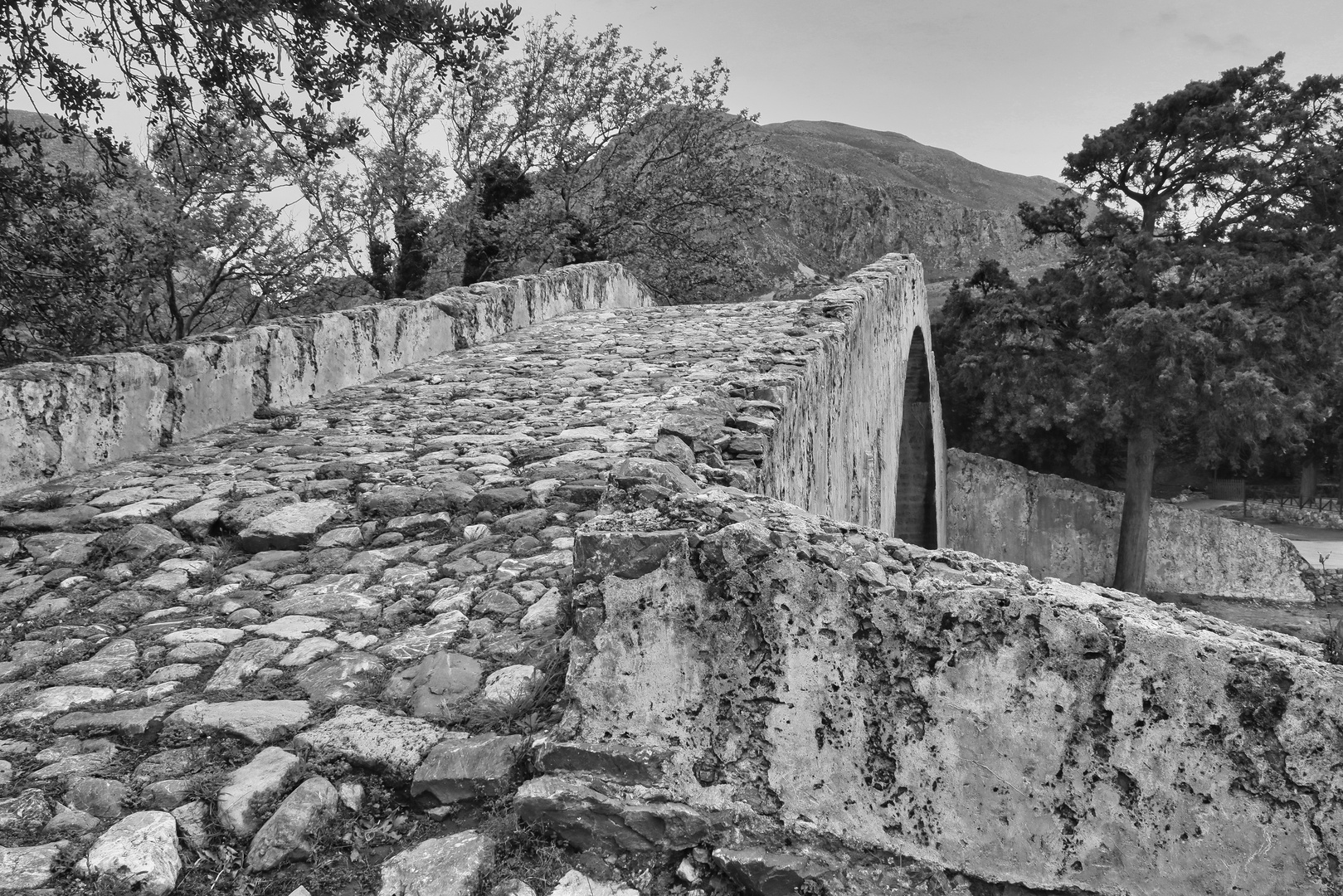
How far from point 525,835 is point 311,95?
5071 mm

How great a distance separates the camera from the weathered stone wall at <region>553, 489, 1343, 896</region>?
180 centimetres

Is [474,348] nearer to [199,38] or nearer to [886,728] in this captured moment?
[199,38]

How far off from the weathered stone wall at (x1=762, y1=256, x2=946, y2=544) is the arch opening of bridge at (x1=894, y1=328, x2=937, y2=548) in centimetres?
290

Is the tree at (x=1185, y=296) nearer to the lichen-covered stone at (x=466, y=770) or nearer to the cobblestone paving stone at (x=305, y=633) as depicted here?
the cobblestone paving stone at (x=305, y=633)

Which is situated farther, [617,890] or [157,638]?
[157,638]

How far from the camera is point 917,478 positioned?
Answer: 1652 centimetres

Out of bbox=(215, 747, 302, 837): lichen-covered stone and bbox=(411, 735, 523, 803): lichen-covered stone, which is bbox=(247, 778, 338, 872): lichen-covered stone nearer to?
bbox=(215, 747, 302, 837): lichen-covered stone

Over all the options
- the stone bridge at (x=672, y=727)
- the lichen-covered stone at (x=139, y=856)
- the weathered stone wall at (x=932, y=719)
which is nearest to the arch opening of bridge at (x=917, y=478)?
the stone bridge at (x=672, y=727)

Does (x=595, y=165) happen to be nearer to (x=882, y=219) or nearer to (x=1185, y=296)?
(x=1185, y=296)

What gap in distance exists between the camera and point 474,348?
8.09 m

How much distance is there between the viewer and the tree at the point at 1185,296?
55.9 feet

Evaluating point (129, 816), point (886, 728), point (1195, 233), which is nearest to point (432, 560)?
point (129, 816)

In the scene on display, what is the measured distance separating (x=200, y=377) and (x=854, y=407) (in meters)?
4.80

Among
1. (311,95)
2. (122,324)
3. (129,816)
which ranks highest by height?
(311,95)
